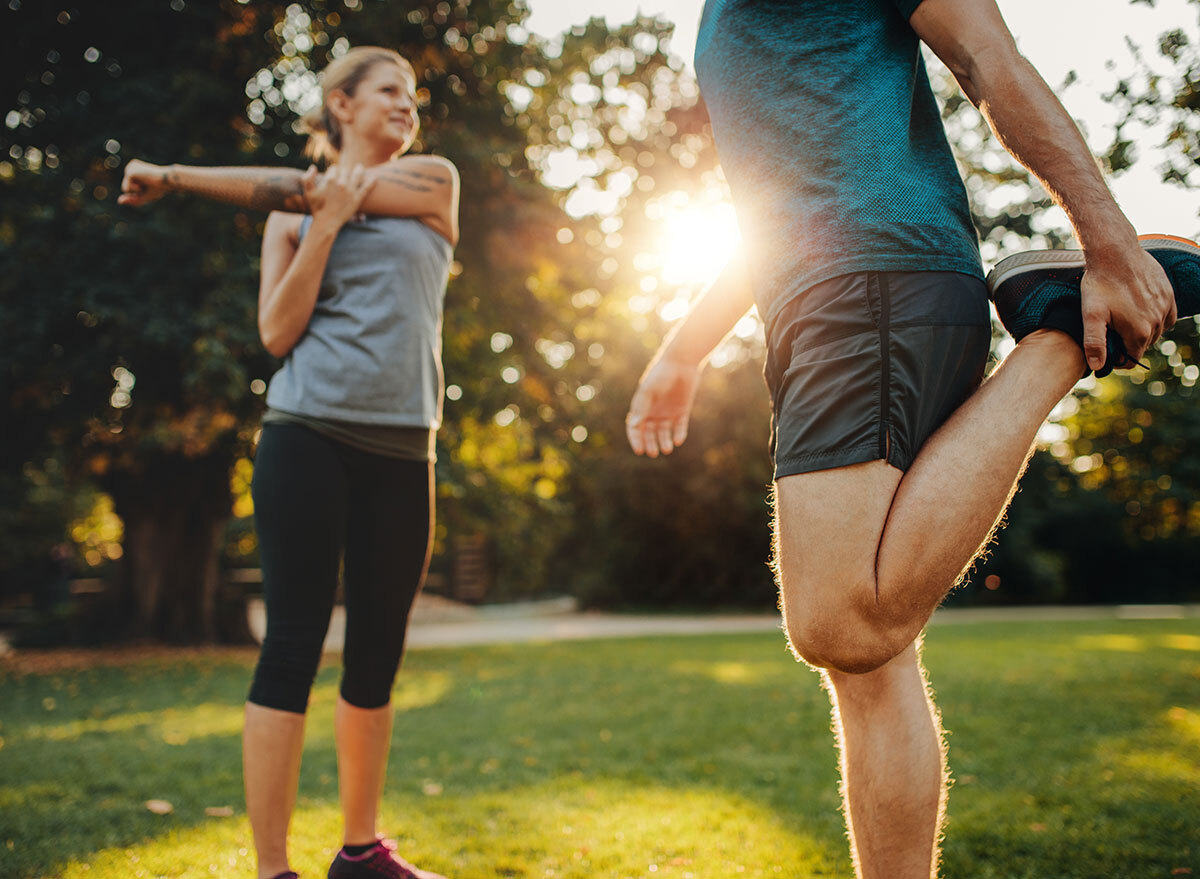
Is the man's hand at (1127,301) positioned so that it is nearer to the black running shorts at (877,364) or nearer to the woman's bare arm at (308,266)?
the black running shorts at (877,364)

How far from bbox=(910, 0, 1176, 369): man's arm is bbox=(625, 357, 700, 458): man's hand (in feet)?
2.86

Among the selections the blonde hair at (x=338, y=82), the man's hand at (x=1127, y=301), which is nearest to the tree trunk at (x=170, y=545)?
the blonde hair at (x=338, y=82)

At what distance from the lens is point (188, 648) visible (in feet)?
40.2

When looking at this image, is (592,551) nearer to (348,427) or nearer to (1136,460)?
(1136,460)

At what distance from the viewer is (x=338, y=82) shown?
2.43 m

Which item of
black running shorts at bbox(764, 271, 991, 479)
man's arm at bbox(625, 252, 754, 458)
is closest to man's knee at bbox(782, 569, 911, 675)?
black running shorts at bbox(764, 271, 991, 479)

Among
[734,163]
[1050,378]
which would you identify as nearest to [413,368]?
[734,163]

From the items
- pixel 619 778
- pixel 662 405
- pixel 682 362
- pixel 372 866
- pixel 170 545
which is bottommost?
pixel 170 545

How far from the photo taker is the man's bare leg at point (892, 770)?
1.40 m

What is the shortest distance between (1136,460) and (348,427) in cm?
1186

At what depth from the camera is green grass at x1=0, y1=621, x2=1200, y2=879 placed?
2578mm

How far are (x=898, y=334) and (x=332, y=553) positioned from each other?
1399 mm

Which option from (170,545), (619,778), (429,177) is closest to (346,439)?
(429,177)

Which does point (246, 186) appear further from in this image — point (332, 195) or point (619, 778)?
point (619, 778)
